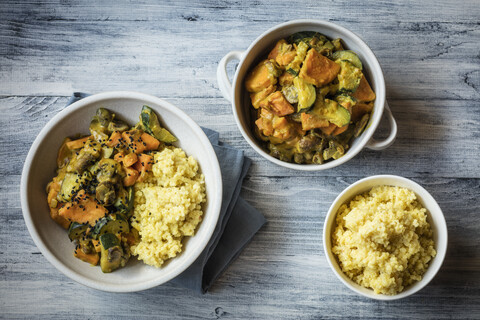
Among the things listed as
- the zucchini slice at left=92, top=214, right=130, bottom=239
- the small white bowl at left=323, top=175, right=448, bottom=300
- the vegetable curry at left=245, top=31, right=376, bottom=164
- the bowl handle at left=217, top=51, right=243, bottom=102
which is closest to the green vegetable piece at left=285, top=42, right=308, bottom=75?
the vegetable curry at left=245, top=31, right=376, bottom=164

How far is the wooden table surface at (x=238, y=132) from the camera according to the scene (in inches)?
85.5

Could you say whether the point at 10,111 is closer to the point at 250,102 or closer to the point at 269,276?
the point at 250,102

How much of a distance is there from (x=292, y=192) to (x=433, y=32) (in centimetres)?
110

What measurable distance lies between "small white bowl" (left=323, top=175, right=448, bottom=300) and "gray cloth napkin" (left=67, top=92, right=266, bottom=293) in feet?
1.18

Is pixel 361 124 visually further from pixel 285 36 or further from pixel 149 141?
pixel 149 141

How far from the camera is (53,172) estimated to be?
78.2 inches

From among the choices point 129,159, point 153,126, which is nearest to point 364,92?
point 153,126

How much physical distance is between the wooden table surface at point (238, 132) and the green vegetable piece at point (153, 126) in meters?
0.28

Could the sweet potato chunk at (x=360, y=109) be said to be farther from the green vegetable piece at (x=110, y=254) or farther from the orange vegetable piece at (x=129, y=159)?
the green vegetable piece at (x=110, y=254)

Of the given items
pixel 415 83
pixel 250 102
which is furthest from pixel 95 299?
pixel 415 83

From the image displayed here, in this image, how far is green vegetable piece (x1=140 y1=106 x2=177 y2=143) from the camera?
191cm

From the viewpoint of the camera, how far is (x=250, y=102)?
202 centimetres

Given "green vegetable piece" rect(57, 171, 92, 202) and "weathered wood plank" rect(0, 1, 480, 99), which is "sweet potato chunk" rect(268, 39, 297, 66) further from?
"green vegetable piece" rect(57, 171, 92, 202)

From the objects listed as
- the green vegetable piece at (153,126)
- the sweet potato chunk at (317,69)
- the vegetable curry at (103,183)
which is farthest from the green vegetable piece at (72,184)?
the sweet potato chunk at (317,69)
